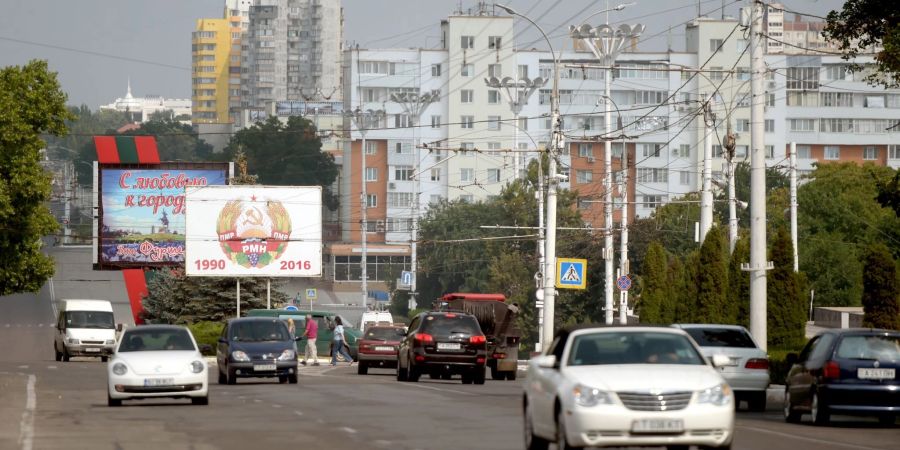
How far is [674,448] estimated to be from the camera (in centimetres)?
1630

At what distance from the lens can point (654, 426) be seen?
15.0 m

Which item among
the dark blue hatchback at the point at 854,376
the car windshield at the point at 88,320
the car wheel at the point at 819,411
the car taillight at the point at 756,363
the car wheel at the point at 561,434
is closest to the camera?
the car wheel at the point at 561,434

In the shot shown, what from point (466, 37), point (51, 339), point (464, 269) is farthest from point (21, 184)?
point (466, 37)

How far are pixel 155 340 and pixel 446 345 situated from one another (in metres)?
10.5

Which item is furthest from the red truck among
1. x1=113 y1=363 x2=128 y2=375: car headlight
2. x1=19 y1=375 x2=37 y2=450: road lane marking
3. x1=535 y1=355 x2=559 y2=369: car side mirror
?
x1=535 y1=355 x2=559 y2=369: car side mirror

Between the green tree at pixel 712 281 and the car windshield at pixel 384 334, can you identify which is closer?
the green tree at pixel 712 281

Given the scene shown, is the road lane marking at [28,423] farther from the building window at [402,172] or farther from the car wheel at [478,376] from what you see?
the building window at [402,172]

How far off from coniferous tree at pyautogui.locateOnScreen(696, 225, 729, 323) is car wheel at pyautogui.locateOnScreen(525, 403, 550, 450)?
3131cm

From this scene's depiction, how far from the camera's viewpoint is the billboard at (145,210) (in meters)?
Result: 73.3

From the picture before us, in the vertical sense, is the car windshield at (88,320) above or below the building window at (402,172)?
below

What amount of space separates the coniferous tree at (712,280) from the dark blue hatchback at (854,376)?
24466 millimetres

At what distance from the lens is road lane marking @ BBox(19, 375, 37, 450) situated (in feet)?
65.5

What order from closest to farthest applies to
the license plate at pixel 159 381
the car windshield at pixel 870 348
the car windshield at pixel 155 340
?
1. the car windshield at pixel 870 348
2. the license plate at pixel 159 381
3. the car windshield at pixel 155 340

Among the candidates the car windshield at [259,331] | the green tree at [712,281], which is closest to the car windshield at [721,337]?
the car windshield at [259,331]
